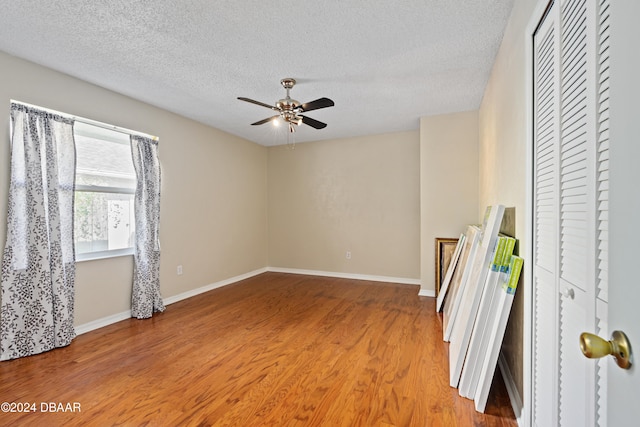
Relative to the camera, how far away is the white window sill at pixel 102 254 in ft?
9.97

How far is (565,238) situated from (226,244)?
4.62 m

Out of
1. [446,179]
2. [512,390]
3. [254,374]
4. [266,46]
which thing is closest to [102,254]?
[254,374]

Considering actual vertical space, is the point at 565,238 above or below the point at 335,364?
above

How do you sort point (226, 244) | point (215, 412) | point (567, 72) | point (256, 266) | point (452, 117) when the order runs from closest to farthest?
1. point (567, 72)
2. point (215, 412)
3. point (452, 117)
4. point (226, 244)
5. point (256, 266)

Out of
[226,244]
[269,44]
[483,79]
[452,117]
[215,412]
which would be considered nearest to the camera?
[215,412]

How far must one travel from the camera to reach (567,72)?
3.57ft

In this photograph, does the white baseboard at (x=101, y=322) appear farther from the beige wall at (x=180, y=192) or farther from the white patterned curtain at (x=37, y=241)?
the white patterned curtain at (x=37, y=241)

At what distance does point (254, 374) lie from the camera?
222 cm

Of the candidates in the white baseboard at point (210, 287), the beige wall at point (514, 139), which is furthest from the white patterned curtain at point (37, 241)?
the beige wall at point (514, 139)

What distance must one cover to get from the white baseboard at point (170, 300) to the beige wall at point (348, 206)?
2.82ft

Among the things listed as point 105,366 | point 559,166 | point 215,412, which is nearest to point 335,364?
point 215,412

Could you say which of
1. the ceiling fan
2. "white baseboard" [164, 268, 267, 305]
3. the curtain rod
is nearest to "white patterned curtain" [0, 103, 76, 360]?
the curtain rod

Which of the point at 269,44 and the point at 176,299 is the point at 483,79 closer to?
the point at 269,44

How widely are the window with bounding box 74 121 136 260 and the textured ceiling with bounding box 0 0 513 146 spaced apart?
1.96 feet
